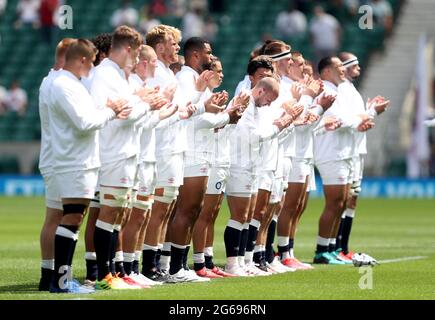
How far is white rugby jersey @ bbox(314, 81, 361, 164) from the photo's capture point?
18547 mm

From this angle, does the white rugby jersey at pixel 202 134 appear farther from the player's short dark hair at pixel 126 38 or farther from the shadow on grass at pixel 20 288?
the shadow on grass at pixel 20 288

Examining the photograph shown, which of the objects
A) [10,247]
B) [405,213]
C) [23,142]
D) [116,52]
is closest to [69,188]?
[116,52]

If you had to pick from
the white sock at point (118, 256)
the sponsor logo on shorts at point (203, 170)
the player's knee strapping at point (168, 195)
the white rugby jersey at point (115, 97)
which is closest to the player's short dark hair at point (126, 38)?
the white rugby jersey at point (115, 97)

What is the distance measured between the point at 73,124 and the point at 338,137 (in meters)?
6.57

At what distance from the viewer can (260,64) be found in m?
16.2

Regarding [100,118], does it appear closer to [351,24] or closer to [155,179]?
[155,179]

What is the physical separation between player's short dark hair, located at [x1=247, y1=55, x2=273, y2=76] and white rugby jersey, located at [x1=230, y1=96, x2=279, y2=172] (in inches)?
16.9

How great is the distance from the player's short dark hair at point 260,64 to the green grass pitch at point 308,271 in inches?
95.7

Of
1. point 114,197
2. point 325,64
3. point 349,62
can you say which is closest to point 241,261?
point 114,197

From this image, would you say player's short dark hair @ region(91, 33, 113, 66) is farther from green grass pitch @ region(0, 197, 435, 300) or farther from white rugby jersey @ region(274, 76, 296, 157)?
white rugby jersey @ region(274, 76, 296, 157)

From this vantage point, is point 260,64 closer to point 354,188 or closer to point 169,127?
point 169,127

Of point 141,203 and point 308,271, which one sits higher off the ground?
point 141,203

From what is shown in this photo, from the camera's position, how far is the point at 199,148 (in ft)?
50.0
